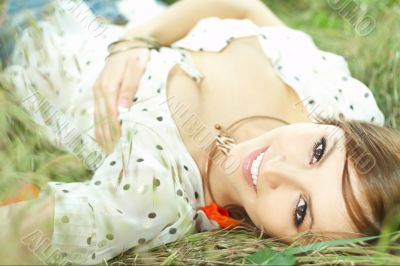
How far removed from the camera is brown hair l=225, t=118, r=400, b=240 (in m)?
1.21

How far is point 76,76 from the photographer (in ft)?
5.98

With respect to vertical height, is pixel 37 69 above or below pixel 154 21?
below

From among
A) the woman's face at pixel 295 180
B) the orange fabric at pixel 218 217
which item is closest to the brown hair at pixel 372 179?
the woman's face at pixel 295 180

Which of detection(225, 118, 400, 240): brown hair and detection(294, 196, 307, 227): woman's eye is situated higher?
detection(225, 118, 400, 240): brown hair

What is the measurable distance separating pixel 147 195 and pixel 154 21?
0.75 m

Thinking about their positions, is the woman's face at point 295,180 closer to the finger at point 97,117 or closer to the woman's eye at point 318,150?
the woman's eye at point 318,150

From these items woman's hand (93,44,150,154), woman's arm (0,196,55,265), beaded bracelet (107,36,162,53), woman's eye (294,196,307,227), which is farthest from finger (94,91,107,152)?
woman's eye (294,196,307,227)

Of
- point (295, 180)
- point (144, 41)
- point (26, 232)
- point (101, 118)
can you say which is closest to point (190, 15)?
point (144, 41)

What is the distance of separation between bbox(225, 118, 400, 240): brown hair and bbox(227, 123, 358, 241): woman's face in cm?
1

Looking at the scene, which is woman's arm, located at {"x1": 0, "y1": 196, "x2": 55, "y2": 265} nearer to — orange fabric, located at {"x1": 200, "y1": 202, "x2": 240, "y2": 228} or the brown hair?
orange fabric, located at {"x1": 200, "y1": 202, "x2": 240, "y2": 228}

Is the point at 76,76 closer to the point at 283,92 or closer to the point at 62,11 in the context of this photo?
the point at 62,11

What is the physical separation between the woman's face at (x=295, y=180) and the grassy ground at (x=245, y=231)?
5 cm

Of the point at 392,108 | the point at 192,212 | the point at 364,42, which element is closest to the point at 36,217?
the point at 192,212

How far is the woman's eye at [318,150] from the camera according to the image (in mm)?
1306
